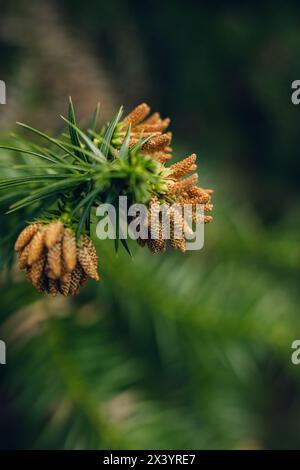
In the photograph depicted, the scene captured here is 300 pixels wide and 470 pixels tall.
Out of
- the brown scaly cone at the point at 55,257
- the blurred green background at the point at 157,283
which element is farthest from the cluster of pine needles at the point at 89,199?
the blurred green background at the point at 157,283

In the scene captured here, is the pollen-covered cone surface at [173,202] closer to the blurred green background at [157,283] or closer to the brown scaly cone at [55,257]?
the brown scaly cone at [55,257]

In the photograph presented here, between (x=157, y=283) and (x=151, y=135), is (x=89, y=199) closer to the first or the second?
(x=151, y=135)

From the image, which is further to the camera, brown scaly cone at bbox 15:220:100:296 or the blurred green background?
the blurred green background

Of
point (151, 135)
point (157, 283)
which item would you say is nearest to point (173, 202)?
point (151, 135)

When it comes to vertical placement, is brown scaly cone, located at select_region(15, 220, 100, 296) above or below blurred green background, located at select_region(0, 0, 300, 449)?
below

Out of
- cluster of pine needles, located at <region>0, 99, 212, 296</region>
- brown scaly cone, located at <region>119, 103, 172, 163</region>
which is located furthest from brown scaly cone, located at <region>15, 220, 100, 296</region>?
brown scaly cone, located at <region>119, 103, 172, 163</region>

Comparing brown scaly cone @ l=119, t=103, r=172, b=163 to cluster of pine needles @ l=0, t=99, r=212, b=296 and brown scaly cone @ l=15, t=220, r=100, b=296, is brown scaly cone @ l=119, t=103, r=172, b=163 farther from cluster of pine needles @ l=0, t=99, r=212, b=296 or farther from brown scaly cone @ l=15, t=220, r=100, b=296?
brown scaly cone @ l=15, t=220, r=100, b=296
